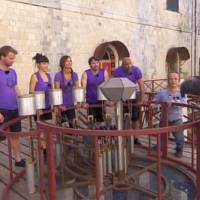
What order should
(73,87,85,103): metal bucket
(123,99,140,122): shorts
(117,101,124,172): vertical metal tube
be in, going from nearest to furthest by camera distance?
(117,101,124,172): vertical metal tube → (73,87,85,103): metal bucket → (123,99,140,122): shorts

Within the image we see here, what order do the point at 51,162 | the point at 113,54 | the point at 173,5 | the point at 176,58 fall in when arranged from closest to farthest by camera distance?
the point at 51,162
the point at 113,54
the point at 173,5
the point at 176,58

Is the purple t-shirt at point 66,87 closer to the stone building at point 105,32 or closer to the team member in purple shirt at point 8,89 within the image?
the team member in purple shirt at point 8,89

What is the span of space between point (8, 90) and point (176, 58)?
16.0m

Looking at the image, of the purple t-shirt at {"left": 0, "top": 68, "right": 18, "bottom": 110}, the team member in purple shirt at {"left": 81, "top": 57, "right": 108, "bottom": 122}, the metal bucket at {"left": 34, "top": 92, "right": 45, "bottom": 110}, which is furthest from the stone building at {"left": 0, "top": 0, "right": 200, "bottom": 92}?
the metal bucket at {"left": 34, "top": 92, "right": 45, "bottom": 110}

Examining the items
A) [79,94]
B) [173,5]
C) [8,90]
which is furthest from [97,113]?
[173,5]

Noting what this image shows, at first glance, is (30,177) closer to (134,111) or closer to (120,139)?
(120,139)

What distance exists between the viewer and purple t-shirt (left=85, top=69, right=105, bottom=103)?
545 cm

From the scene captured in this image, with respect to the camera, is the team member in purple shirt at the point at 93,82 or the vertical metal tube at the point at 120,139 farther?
the team member in purple shirt at the point at 93,82

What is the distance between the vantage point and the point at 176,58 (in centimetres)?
1944

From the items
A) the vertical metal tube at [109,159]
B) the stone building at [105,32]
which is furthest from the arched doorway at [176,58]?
the vertical metal tube at [109,159]

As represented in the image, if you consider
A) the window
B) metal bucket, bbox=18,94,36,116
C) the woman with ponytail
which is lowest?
metal bucket, bbox=18,94,36,116

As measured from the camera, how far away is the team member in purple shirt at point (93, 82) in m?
5.45

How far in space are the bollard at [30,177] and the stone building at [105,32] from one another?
22.8 ft

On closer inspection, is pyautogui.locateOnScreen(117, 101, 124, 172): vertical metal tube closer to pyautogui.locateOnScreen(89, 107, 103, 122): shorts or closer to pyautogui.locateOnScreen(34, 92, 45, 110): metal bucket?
pyautogui.locateOnScreen(34, 92, 45, 110): metal bucket
